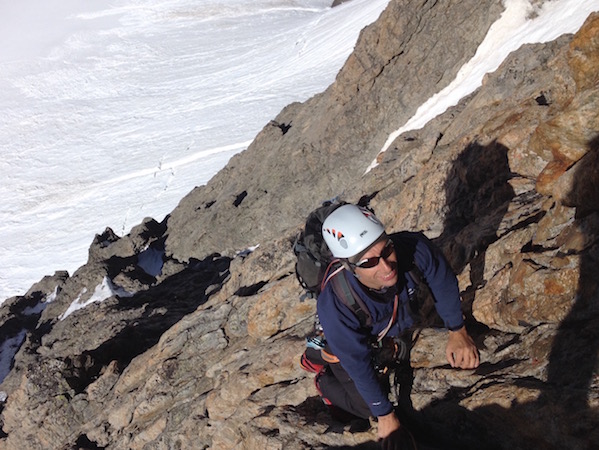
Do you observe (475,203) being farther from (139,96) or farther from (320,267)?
(139,96)

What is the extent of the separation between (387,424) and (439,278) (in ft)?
3.74

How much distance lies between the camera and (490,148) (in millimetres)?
7305

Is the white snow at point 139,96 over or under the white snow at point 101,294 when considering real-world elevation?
over

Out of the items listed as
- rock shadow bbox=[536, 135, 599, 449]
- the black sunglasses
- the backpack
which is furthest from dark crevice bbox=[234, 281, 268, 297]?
rock shadow bbox=[536, 135, 599, 449]

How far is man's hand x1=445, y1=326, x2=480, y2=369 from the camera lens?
13.8 feet

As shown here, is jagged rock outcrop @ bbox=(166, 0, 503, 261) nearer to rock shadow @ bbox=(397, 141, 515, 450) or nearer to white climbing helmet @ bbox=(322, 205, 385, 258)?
rock shadow @ bbox=(397, 141, 515, 450)

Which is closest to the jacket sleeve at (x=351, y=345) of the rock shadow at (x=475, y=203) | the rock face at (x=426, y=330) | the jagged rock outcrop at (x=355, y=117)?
the rock face at (x=426, y=330)

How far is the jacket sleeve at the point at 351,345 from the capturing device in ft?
12.5

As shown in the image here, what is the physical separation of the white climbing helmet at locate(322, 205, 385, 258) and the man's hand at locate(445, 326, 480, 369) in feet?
3.77

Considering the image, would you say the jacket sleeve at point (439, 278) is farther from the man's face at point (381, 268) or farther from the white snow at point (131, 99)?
the white snow at point (131, 99)

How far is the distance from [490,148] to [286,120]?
22.0 m

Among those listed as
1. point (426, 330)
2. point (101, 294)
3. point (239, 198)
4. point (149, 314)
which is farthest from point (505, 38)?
point (101, 294)

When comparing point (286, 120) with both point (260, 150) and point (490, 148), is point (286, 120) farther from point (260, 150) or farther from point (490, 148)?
point (490, 148)

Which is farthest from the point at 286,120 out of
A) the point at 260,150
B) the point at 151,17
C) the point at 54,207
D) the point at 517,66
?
the point at 151,17
